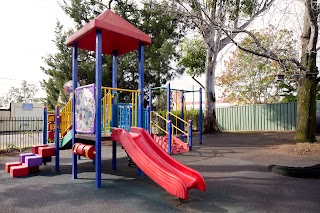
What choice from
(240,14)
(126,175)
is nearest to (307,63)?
(240,14)

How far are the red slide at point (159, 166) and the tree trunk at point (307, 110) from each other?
7.26 meters

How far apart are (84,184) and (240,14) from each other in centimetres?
1393

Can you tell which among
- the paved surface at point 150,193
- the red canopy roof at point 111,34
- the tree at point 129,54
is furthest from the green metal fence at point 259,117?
the red canopy roof at point 111,34

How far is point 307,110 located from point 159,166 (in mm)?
7800

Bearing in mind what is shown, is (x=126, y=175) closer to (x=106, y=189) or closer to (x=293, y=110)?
(x=106, y=189)

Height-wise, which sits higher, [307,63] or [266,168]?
[307,63]

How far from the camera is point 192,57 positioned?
16.6 metres

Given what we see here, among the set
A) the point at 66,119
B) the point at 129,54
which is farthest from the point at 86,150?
the point at 129,54

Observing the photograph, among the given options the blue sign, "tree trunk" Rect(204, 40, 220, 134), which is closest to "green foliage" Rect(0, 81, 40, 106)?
the blue sign

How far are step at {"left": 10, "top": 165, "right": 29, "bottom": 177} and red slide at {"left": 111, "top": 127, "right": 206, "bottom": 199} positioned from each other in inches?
96.5

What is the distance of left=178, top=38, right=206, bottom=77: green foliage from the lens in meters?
16.1

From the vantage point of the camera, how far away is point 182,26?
17.9 meters

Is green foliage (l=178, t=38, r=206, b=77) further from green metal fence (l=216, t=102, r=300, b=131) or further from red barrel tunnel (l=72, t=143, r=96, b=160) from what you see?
red barrel tunnel (l=72, t=143, r=96, b=160)

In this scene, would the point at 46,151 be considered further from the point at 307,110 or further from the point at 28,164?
the point at 307,110
